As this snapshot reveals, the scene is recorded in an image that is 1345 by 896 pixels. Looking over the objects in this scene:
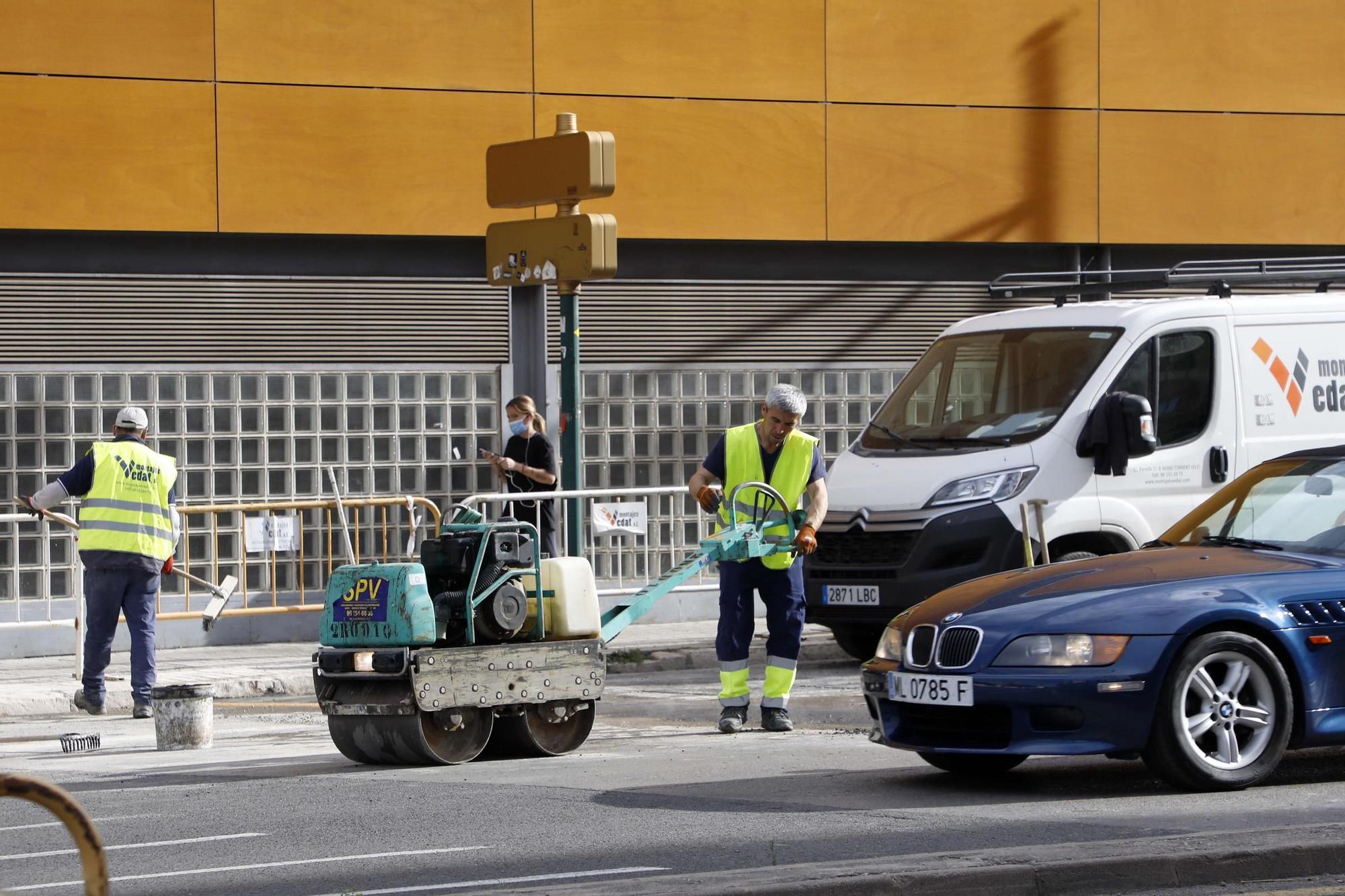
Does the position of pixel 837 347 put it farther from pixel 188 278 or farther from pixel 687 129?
pixel 188 278

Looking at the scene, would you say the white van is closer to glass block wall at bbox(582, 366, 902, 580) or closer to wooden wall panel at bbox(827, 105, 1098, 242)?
glass block wall at bbox(582, 366, 902, 580)

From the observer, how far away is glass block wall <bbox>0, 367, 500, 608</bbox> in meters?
16.5

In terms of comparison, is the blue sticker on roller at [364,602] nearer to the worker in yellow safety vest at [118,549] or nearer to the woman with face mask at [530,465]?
the worker in yellow safety vest at [118,549]

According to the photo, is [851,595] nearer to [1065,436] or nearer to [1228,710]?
[1065,436]

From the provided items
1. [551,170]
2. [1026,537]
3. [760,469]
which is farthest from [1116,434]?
[551,170]

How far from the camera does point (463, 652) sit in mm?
10094

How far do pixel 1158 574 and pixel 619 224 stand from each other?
9.82 meters

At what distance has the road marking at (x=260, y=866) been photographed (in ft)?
24.1

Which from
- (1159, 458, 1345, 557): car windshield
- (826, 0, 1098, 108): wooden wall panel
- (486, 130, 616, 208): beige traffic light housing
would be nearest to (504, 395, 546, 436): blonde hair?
(486, 130, 616, 208): beige traffic light housing

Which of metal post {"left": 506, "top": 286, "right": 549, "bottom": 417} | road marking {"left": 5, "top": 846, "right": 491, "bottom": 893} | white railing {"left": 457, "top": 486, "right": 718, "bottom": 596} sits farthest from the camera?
metal post {"left": 506, "top": 286, "right": 549, "bottom": 417}

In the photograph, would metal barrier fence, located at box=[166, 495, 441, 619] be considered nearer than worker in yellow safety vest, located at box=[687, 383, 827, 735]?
No

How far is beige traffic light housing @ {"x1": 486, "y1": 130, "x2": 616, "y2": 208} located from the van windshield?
258 cm

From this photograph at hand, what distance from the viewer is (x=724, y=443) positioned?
37.8 feet

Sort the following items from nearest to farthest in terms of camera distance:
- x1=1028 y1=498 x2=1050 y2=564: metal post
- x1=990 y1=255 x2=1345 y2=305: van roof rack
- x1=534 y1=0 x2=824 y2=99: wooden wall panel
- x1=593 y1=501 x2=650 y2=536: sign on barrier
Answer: x1=1028 y1=498 x2=1050 y2=564: metal post, x1=990 y1=255 x2=1345 y2=305: van roof rack, x1=593 y1=501 x2=650 y2=536: sign on barrier, x1=534 y1=0 x2=824 y2=99: wooden wall panel
